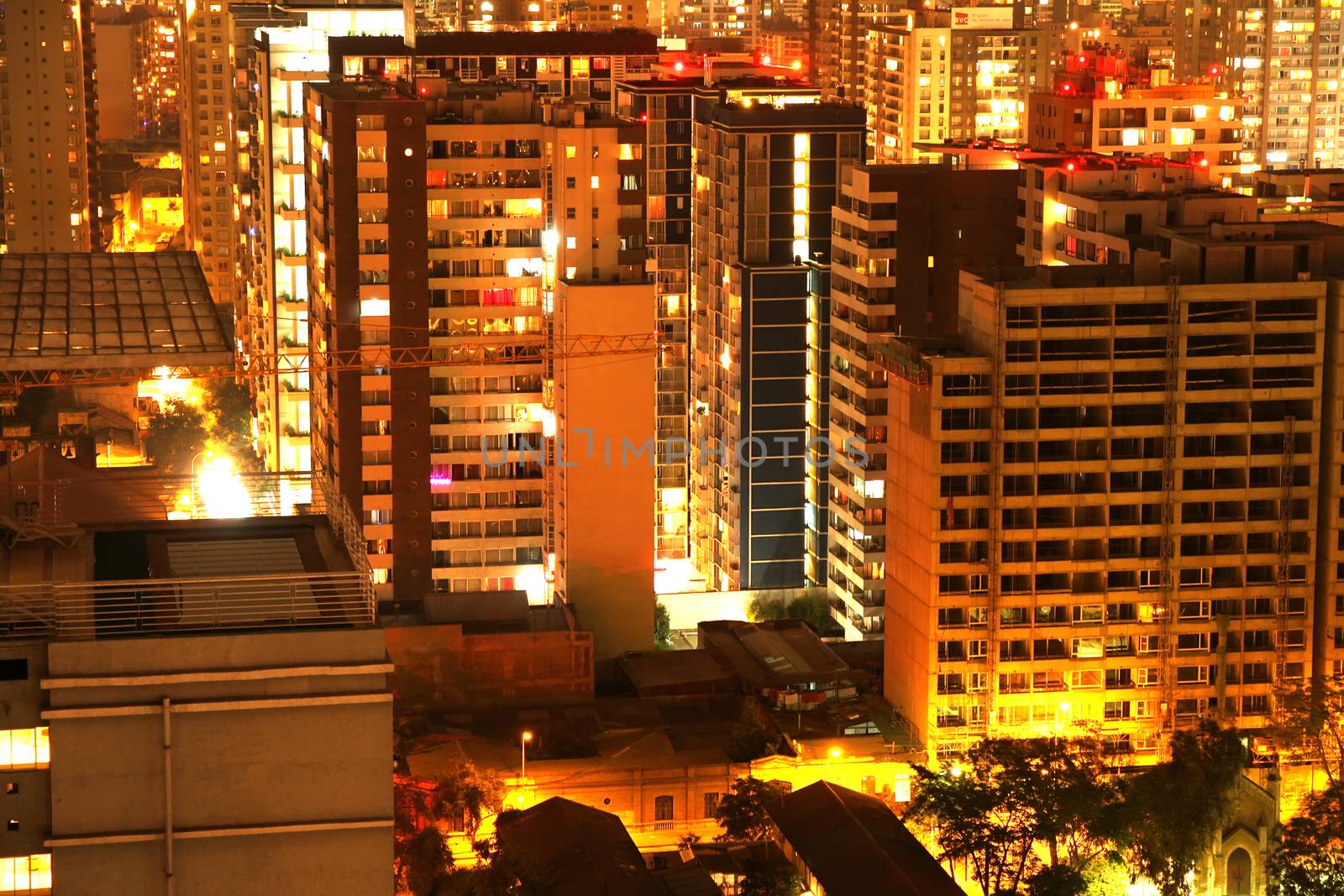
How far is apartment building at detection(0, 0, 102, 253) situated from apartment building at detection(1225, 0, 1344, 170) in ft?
292

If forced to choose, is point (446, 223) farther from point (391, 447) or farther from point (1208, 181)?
point (1208, 181)

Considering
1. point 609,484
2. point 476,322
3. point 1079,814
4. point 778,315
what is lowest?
point 1079,814

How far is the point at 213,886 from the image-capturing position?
35.1 meters

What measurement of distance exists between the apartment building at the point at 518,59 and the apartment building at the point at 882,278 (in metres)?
20.4

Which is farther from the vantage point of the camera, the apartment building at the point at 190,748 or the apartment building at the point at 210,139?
the apartment building at the point at 210,139

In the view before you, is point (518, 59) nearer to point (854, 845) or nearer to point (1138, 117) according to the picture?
point (1138, 117)

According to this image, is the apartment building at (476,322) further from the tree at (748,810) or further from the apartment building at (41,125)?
the apartment building at (41,125)

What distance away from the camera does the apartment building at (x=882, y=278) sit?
288 ft

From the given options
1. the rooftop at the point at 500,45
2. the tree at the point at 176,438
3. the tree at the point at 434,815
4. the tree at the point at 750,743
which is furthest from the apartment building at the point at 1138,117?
the tree at the point at 434,815

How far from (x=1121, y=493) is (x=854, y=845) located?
46.1 feet

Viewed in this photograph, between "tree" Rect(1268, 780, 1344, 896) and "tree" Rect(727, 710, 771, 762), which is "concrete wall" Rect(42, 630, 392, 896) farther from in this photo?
"tree" Rect(727, 710, 771, 762)

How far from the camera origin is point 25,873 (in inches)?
1371

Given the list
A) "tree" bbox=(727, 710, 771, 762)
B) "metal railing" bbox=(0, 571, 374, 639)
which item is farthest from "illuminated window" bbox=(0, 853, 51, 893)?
"tree" bbox=(727, 710, 771, 762)

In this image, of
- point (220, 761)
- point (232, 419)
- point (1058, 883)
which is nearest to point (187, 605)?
point (220, 761)
